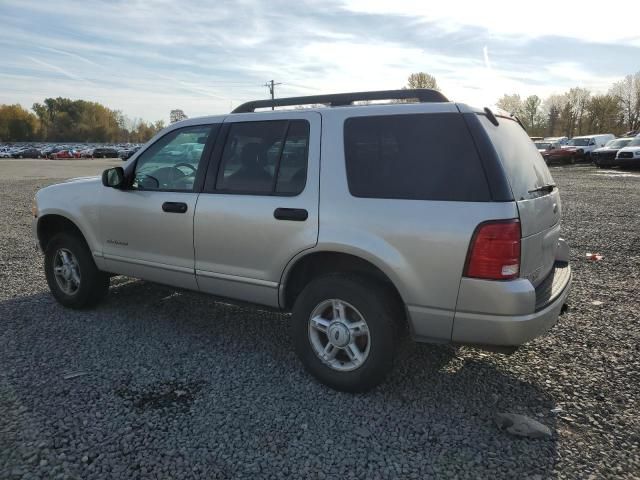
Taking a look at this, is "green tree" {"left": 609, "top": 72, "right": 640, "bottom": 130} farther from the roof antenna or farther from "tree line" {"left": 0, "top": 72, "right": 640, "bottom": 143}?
the roof antenna

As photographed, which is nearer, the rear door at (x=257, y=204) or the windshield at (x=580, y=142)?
the rear door at (x=257, y=204)

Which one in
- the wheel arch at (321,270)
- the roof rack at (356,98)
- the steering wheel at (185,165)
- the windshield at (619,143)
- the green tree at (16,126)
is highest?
the green tree at (16,126)

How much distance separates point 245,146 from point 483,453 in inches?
105

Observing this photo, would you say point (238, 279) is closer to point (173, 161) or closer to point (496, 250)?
point (173, 161)

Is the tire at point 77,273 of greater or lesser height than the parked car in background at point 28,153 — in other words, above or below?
below

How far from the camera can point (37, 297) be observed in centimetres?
543

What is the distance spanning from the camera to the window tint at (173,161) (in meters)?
4.14

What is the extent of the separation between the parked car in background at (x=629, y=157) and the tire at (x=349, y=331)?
28161mm

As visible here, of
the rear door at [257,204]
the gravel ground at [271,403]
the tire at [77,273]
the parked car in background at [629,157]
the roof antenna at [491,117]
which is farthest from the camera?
the parked car in background at [629,157]

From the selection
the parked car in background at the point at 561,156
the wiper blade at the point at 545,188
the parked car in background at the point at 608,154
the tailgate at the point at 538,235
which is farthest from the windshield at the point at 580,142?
the tailgate at the point at 538,235

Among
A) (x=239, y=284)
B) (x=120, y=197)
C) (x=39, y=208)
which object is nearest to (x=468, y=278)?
(x=239, y=284)

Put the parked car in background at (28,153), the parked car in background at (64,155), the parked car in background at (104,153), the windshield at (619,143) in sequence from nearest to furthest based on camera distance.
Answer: the windshield at (619,143), the parked car in background at (64,155), the parked car in background at (28,153), the parked car in background at (104,153)

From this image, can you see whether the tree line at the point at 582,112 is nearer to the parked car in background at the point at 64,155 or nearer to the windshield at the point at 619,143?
the windshield at the point at 619,143

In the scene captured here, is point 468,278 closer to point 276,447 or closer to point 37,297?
point 276,447
